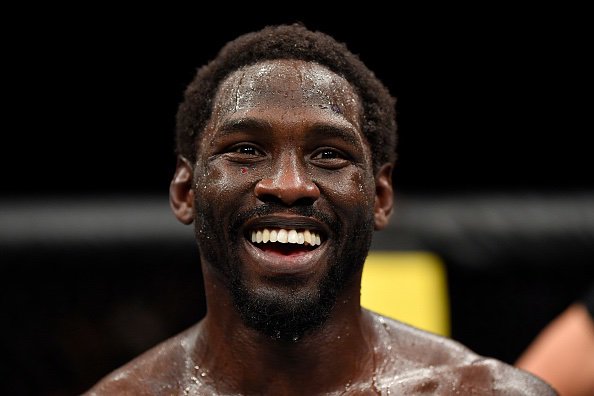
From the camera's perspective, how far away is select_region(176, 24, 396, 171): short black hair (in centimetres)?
263

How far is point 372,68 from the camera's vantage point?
5285 millimetres

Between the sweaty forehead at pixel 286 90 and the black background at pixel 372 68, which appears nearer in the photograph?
the sweaty forehead at pixel 286 90

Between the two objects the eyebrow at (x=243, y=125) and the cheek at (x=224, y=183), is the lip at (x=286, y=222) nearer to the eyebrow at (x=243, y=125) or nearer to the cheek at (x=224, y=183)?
the cheek at (x=224, y=183)

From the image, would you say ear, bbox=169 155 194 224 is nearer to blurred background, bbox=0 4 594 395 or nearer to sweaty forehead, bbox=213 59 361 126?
sweaty forehead, bbox=213 59 361 126

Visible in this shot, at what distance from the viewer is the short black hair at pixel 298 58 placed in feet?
8.64

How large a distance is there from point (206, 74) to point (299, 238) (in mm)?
539

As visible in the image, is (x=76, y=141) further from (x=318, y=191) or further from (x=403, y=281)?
(x=318, y=191)

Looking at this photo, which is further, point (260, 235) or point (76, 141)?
point (76, 141)

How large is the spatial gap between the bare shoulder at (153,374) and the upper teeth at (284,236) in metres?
0.45

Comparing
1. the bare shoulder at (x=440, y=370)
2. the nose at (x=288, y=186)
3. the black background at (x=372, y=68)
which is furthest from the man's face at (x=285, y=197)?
the black background at (x=372, y=68)

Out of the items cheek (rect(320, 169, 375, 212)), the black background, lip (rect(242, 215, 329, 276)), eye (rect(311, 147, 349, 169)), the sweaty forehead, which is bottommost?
lip (rect(242, 215, 329, 276))

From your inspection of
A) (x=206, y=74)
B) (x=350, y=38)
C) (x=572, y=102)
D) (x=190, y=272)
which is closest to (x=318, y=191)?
(x=206, y=74)

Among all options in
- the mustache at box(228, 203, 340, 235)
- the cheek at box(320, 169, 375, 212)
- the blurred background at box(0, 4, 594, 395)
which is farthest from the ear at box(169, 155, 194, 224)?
the blurred background at box(0, 4, 594, 395)

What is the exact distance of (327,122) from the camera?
2512 mm
